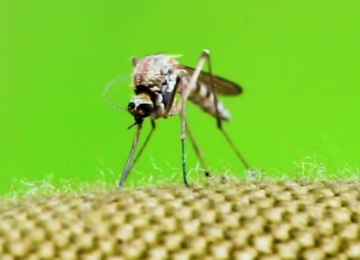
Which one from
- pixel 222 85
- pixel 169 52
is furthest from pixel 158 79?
pixel 169 52

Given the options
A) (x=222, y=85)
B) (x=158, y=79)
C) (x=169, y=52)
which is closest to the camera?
(x=158, y=79)

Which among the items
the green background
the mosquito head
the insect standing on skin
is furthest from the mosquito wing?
the green background

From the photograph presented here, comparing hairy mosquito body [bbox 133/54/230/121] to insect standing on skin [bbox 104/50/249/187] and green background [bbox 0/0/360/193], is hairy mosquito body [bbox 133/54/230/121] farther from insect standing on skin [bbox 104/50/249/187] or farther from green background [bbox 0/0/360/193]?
green background [bbox 0/0/360/193]

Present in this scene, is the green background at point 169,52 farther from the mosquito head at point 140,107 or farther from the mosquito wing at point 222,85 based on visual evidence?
the mosquito head at point 140,107

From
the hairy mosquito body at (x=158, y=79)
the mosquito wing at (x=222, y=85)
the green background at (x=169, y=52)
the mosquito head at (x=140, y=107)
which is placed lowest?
the mosquito head at (x=140, y=107)

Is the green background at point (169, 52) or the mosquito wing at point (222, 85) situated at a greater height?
the green background at point (169, 52)

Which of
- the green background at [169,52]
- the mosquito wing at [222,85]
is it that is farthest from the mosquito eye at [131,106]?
the green background at [169,52]

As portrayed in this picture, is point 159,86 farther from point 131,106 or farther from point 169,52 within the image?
point 169,52
